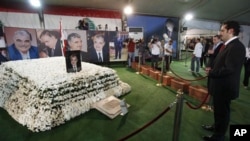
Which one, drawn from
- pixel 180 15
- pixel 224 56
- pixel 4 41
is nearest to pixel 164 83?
pixel 224 56

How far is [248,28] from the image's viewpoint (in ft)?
44.8

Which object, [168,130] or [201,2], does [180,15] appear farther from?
[168,130]

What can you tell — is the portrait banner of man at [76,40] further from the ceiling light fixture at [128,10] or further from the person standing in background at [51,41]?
the ceiling light fixture at [128,10]

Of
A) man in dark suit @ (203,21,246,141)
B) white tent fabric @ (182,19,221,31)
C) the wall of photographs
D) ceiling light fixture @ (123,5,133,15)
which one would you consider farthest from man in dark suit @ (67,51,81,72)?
white tent fabric @ (182,19,221,31)

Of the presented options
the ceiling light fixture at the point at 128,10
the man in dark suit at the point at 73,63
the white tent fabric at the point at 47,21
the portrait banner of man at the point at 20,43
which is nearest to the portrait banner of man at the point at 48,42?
the portrait banner of man at the point at 20,43

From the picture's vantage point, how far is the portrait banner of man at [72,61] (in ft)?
11.0

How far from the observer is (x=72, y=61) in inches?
136

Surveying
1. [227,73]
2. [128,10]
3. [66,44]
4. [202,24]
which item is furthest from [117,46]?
[202,24]

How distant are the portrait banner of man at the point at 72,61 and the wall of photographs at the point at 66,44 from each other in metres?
2.36

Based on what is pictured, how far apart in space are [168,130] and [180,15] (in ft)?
31.3

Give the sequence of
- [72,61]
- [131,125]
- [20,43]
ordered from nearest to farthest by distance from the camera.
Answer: [131,125] → [72,61] → [20,43]

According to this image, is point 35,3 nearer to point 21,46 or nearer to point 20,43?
point 20,43

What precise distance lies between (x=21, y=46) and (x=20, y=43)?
12cm

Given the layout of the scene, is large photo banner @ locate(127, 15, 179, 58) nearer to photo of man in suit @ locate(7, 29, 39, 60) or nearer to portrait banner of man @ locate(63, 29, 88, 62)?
portrait banner of man @ locate(63, 29, 88, 62)
